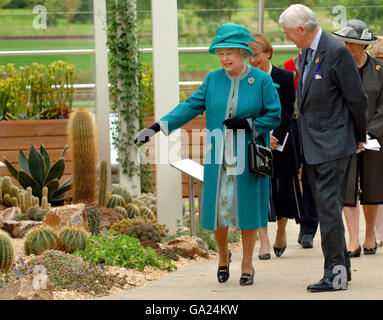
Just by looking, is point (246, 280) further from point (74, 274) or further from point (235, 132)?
point (74, 274)

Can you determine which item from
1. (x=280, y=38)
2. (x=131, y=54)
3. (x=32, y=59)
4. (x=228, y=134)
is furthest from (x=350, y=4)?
(x=228, y=134)

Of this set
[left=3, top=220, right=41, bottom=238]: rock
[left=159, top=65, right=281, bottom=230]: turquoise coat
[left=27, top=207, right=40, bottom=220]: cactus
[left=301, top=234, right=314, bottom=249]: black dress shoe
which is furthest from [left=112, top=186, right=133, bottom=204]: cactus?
[left=159, top=65, right=281, bottom=230]: turquoise coat

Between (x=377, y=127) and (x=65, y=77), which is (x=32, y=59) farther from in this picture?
(x=377, y=127)

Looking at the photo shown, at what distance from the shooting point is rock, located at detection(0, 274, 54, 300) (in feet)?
15.2

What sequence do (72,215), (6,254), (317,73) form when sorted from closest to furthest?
(317,73), (6,254), (72,215)

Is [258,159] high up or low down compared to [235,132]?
down

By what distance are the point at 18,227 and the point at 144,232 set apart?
112 centimetres

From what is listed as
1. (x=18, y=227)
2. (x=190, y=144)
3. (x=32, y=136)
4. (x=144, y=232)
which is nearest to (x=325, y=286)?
(x=144, y=232)

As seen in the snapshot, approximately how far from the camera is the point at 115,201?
869cm

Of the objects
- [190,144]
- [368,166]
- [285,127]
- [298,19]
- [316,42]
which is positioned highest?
[298,19]

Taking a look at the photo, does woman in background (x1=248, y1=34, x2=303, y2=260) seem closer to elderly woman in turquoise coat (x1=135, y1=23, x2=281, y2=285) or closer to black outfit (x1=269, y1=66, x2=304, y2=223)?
black outfit (x1=269, y1=66, x2=304, y2=223)

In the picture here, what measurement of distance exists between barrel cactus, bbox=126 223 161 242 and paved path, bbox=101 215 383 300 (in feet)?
1.90

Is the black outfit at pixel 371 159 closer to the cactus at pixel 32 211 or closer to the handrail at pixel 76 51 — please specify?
the cactus at pixel 32 211

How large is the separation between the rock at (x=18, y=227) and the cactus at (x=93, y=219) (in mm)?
447
